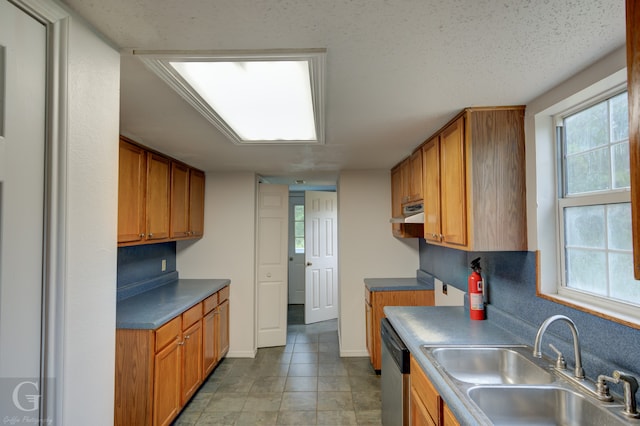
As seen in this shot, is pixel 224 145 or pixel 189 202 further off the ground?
pixel 224 145

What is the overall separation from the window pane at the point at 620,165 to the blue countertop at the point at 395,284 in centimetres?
208

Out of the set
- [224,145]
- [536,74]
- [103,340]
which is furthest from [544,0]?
[224,145]

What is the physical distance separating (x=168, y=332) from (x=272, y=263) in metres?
1.81

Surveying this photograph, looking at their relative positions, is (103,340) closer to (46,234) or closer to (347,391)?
(46,234)

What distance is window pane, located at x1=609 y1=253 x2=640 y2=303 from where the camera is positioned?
4.16ft

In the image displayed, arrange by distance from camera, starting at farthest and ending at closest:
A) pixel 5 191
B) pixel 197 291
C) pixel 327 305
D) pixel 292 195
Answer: pixel 292 195 < pixel 327 305 < pixel 197 291 < pixel 5 191

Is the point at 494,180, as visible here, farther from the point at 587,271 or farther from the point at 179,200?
the point at 179,200

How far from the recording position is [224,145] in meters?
2.55

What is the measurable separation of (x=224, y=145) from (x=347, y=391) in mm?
2402

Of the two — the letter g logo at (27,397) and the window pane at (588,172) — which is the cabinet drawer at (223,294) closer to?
the letter g logo at (27,397)

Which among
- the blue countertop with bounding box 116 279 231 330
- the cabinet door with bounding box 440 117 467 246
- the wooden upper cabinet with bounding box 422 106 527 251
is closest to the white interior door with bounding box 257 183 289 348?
the blue countertop with bounding box 116 279 231 330

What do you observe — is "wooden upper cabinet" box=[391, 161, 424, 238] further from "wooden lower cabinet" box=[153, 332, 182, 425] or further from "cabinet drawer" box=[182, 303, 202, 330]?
"wooden lower cabinet" box=[153, 332, 182, 425]

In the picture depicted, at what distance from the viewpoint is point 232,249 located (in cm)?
379

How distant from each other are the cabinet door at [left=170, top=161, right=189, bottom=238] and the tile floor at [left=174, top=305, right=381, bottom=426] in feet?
4.92
